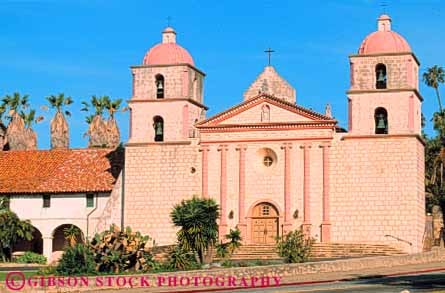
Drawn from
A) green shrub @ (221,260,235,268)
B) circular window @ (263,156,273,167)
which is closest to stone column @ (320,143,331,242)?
circular window @ (263,156,273,167)

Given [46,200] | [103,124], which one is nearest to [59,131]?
[103,124]

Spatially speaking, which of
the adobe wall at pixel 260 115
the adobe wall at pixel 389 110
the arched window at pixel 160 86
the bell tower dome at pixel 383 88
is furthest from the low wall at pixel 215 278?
the arched window at pixel 160 86

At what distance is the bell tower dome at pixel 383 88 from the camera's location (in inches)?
2117

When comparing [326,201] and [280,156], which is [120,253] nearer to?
[326,201]

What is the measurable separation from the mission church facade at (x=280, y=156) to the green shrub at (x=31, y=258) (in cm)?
382

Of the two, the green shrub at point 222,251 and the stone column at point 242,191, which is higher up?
the stone column at point 242,191

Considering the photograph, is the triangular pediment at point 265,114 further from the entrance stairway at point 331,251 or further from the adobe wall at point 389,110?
the entrance stairway at point 331,251

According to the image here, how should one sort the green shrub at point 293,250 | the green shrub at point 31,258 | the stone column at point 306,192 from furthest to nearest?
the green shrub at point 31,258 → the stone column at point 306,192 → the green shrub at point 293,250

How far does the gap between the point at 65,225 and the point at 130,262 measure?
2049 cm

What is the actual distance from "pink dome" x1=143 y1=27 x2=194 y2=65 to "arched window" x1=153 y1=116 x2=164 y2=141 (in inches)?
122

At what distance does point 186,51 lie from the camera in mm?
58438

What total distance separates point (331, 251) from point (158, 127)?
40.0 ft

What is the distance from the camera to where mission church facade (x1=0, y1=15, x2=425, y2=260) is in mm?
53375

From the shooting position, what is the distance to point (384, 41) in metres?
54.6
